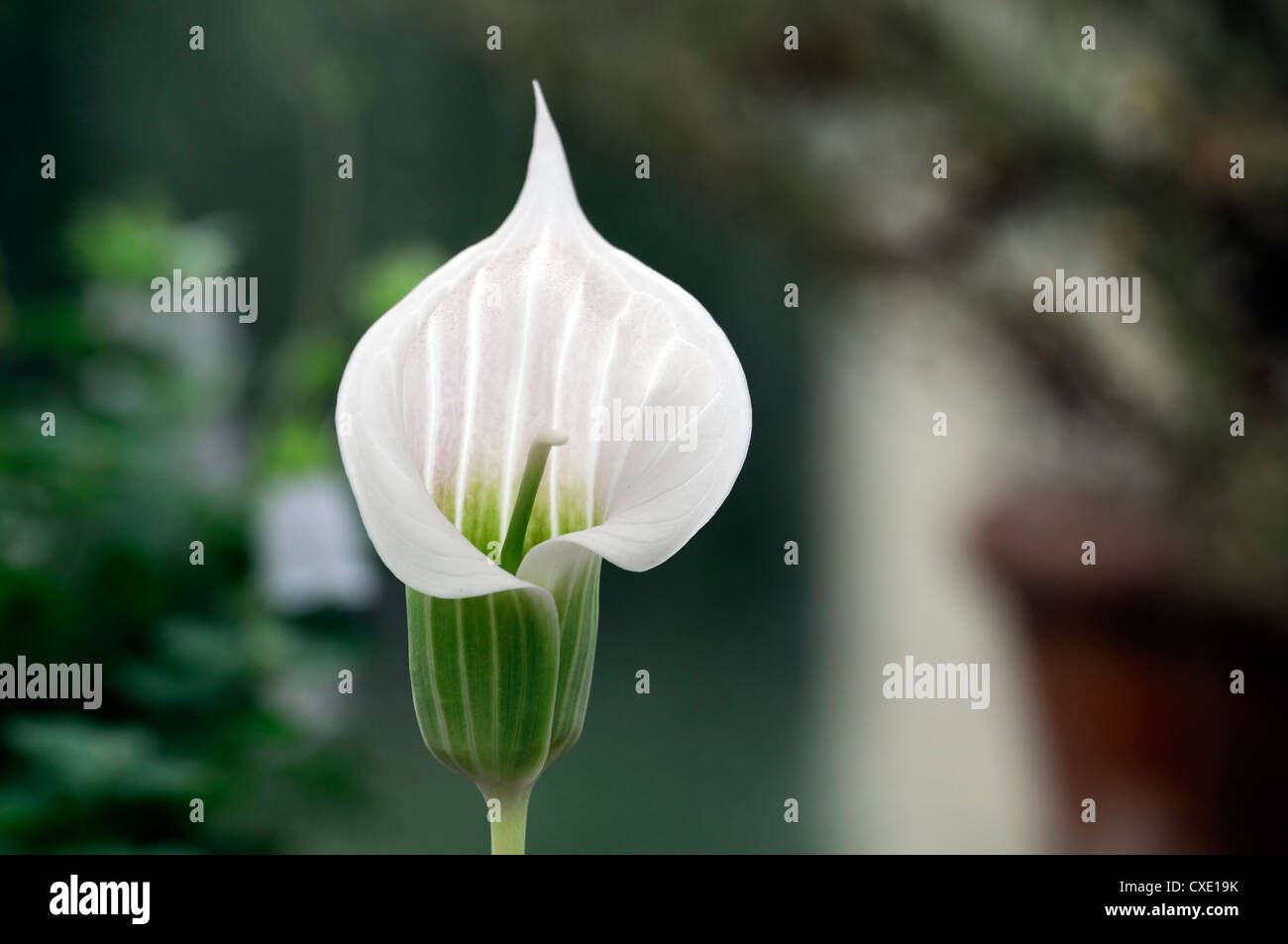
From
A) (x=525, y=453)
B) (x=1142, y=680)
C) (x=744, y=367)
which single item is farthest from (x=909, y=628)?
(x=525, y=453)

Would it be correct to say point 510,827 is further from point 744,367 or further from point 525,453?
point 744,367

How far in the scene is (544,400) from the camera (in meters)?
0.15

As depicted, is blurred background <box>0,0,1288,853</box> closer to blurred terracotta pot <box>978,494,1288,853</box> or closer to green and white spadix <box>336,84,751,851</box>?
blurred terracotta pot <box>978,494,1288,853</box>

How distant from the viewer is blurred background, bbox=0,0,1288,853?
53cm

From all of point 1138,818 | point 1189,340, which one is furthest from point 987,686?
point 1189,340

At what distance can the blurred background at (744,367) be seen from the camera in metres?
0.53

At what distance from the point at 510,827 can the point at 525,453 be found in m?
0.05

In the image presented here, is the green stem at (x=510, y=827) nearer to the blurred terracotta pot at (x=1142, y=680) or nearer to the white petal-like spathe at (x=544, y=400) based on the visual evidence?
the white petal-like spathe at (x=544, y=400)

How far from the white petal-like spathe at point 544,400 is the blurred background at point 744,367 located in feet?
1.09

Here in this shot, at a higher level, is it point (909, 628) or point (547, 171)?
point (547, 171)

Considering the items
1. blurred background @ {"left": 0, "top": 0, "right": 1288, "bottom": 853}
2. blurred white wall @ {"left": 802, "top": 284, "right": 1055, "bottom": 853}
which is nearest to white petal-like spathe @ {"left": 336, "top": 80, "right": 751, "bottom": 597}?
blurred background @ {"left": 0, "top": 0, "right": 1288, "bottom": 853}

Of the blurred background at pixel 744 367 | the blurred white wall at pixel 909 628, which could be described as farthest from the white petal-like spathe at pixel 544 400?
the blurred white wall at pixel 909 628

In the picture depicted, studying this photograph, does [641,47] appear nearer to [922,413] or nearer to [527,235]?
[922,413]

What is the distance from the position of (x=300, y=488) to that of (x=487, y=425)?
0.40 m
